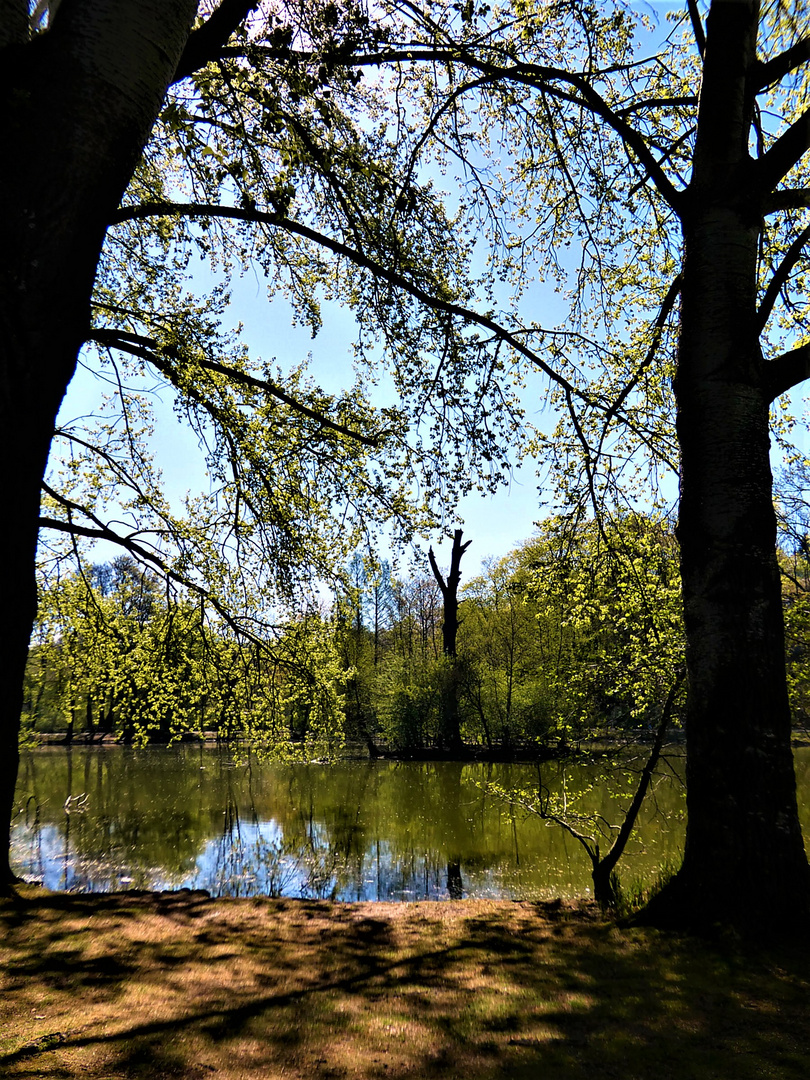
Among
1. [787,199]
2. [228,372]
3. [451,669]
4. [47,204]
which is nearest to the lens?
[47,204]

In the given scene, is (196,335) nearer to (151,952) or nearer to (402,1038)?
(151,952)

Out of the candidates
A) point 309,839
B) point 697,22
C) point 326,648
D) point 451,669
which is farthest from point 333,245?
point 451,669

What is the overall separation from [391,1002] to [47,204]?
12.1 feet

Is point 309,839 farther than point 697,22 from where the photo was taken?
Yes

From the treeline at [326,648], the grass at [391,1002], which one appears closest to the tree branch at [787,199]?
the treeline at [326,648]

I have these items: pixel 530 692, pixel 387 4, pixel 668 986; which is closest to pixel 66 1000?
pixel 668 986

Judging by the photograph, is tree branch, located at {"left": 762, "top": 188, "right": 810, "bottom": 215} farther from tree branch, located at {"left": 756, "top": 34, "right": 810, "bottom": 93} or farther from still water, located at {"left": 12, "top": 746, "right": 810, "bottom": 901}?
still water, located at {"left": 12, "top": 746, "right": 810, "bottom": 901}

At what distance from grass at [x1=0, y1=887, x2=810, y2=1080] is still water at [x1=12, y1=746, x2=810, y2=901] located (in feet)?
8.03

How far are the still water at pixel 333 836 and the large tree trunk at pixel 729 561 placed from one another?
6.74 ft

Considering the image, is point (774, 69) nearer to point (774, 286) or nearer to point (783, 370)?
point (774, 286)

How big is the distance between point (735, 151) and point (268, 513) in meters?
6.14

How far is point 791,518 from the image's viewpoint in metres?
6.63

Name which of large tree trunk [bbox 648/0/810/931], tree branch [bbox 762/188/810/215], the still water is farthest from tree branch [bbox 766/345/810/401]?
the still water

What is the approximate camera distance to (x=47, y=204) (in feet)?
6.82
